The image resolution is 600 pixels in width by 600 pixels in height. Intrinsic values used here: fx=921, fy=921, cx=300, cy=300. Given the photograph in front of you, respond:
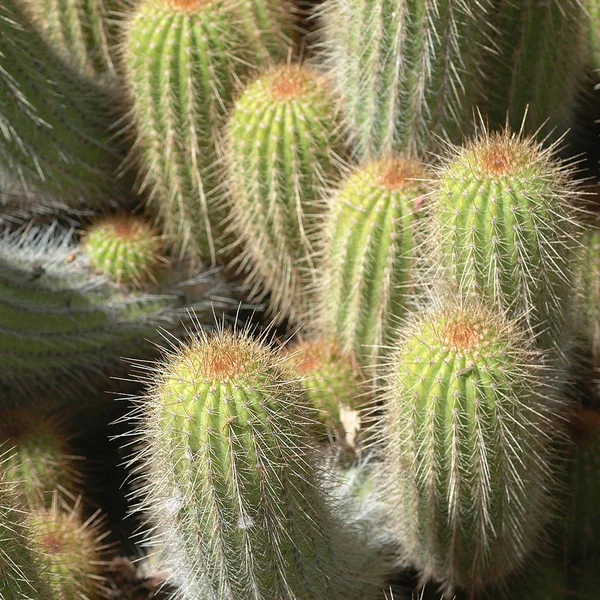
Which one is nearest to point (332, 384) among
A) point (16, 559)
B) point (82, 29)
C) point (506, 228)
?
point (506, 228)

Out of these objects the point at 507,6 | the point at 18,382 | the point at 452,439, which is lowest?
the point at 18,382

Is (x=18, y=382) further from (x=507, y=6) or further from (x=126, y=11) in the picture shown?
(x=507, y=6)

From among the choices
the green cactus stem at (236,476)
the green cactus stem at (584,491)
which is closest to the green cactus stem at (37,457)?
the green cactus stem at (236,476)

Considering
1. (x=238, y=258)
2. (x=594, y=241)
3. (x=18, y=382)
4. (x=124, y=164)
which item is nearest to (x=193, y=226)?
(x=238, y=258)

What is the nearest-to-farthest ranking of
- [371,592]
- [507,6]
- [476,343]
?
[476,343] < [371,592] < [507,6]

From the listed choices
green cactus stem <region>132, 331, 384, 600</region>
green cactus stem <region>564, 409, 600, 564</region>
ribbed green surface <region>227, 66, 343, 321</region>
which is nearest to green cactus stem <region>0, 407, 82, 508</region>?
green cactus stem <region>132, 331, 384, 600</region>

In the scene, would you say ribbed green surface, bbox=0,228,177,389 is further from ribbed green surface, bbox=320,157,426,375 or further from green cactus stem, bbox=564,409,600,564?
green cactus stem, bbox=564,409,600,564

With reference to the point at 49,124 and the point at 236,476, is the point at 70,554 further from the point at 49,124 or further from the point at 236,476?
the point at 49,124
